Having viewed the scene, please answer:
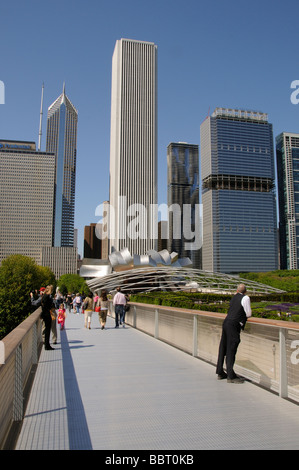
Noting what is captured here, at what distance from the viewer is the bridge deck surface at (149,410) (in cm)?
358

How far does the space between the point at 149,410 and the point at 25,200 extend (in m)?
161

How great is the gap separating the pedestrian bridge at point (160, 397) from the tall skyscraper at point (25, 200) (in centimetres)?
15572

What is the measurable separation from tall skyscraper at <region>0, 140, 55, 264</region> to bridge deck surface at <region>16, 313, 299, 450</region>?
513 feet

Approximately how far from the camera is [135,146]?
5443 inches

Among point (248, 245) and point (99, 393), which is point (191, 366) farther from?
point (248, 245)

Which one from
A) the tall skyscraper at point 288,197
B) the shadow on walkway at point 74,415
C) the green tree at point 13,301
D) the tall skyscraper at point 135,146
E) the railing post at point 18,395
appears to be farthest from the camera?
the tall skyscraper at point 288,197

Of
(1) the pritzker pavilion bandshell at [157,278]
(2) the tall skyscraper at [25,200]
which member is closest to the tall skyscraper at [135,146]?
(2) the tall skyscraper at [25,200]

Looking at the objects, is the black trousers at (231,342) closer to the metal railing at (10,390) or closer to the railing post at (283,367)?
the railing post at (283,367)

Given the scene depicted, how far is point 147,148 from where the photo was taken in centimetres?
13862

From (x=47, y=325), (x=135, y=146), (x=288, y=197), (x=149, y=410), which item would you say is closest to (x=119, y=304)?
(x=47, y=325)

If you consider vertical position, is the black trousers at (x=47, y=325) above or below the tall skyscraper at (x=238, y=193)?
below

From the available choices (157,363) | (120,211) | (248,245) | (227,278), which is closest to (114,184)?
(120,211)

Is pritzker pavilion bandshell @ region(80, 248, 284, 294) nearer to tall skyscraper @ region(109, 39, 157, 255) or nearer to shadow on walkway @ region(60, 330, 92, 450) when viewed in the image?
Result: shadow on walkway @ region(60, 330, 92, 450)
